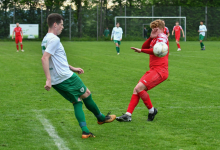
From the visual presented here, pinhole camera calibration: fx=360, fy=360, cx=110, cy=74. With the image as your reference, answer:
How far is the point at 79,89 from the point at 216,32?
133 ft

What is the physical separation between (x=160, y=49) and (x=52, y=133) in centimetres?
207

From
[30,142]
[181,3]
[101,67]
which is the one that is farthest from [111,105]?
[181,3]

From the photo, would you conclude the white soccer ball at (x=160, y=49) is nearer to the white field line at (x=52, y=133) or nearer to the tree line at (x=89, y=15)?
the white field line at (x=52, y=133)

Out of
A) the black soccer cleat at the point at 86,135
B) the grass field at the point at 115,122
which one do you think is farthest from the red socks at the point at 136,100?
the black soccer cleat at the point at 86,135

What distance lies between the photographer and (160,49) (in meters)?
5.57

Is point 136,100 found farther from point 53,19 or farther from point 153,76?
point 53,19

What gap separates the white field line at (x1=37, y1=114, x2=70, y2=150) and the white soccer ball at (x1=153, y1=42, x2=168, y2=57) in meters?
1.96

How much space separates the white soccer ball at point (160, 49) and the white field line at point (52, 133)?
1.96 meters

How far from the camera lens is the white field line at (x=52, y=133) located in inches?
175

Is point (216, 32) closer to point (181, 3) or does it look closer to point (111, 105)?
point (181, 3)

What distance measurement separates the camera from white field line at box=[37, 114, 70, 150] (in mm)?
4438

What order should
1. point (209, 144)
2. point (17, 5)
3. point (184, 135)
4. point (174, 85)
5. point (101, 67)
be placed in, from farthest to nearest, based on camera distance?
A: point (17, 5) < point (101, 67) < point (174, 85) < point (184, 135) < point (209, 144)

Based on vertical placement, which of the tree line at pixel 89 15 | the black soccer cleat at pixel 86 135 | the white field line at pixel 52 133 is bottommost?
the white field line at pixel 52 133

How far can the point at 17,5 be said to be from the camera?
42.3 meters
